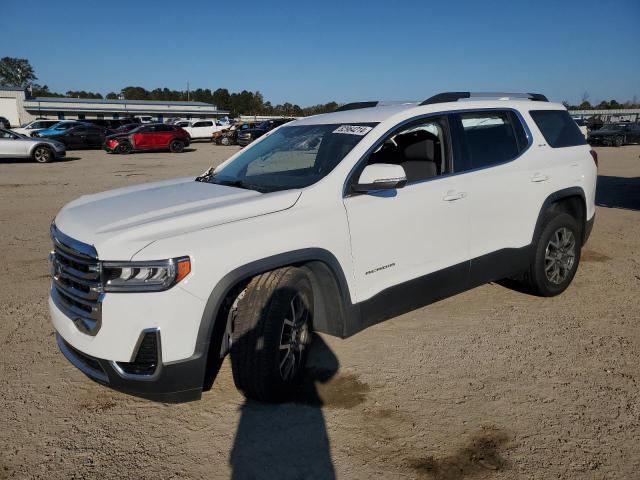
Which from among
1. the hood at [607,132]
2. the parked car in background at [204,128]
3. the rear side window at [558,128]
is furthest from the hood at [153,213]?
the parked car in background at [204,128]

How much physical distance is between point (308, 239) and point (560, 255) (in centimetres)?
301

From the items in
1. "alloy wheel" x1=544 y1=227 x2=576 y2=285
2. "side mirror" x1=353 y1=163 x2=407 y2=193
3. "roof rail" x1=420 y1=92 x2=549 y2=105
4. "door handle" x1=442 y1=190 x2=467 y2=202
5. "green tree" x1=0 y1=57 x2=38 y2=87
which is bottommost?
"alloy wheel" x1=544 y1=227 x2=576 y2=285

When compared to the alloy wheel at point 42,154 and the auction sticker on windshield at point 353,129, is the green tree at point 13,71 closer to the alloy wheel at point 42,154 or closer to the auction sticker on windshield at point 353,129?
the alloy wheel at point 42,154

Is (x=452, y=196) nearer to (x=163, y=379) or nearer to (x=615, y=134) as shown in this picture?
(x=163, y=379)

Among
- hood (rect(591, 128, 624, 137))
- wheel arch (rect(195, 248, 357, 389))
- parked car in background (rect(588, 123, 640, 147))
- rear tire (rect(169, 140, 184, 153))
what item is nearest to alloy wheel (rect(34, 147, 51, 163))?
rear tire (rect(169, 140, 184, 153))

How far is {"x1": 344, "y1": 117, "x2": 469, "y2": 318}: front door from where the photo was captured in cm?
338

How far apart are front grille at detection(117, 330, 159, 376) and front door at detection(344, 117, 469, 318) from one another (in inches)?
52.9

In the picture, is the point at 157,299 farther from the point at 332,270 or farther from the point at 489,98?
the point at 489,98

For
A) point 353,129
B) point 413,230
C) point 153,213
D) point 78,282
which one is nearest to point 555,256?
point 413,230

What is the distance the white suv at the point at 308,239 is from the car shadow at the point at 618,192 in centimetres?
627

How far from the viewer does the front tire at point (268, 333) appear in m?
2.96

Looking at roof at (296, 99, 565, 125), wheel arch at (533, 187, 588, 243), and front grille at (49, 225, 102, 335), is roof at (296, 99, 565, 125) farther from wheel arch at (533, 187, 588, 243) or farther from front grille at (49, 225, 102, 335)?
front grille at (49, 225, 102, 335)

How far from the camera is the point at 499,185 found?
419 cm

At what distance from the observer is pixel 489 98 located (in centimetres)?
464
